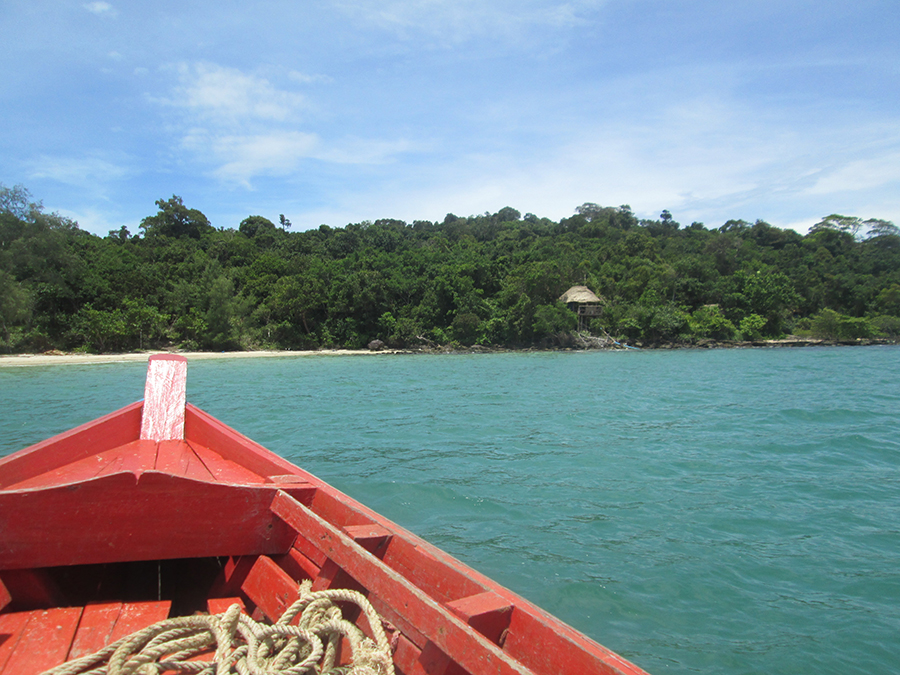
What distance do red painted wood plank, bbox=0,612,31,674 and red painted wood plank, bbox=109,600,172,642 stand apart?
322 millimetres

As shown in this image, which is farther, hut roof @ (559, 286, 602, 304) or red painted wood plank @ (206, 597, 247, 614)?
hut roof @ (559, 286, 602, 304)

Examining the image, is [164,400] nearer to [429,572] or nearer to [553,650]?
[429,572]

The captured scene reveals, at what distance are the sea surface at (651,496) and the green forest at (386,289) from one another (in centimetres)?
1860

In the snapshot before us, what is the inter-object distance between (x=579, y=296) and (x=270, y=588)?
A: 42.4 meters

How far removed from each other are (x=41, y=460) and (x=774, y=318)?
172 feet

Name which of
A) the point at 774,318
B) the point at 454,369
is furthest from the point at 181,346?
the point at 774,318

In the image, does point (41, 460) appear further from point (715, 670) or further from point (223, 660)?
point (715, 670)

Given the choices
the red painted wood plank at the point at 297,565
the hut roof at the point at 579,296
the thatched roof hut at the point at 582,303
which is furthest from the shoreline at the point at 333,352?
the red painted wood plank at the point at 297,565

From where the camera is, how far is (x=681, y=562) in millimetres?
4207

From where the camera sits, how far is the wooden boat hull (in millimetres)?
1645

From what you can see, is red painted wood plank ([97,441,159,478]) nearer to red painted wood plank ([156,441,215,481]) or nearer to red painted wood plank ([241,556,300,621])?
red painted wood plank ([156,441,215,481])

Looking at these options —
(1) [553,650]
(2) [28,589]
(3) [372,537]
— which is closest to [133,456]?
(2) [28,589]

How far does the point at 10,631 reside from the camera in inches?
78.7

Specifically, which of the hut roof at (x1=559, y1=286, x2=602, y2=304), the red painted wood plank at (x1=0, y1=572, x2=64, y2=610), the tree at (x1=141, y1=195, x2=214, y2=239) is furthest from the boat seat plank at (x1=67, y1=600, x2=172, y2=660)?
the tree at (x1=141, y1=195, x2=214, y2=239)
